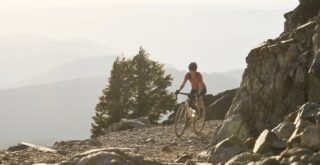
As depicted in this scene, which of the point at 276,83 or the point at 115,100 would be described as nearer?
the point at 276,83

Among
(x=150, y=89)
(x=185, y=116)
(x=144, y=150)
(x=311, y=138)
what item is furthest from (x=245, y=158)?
(x=150, y=89)

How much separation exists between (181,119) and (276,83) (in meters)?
6.83

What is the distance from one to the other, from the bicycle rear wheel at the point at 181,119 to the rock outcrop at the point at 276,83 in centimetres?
399

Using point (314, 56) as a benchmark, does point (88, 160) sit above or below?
below

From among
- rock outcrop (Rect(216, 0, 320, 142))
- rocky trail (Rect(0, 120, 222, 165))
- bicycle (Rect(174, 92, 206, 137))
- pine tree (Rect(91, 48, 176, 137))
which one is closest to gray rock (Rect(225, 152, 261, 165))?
rocky trail (Rect(0, 120, 222, 165))

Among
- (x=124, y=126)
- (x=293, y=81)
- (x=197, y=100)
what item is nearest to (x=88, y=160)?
(x=293, y=81)

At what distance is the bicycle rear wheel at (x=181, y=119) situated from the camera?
23.3 metres

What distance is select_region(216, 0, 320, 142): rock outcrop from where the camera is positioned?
661 inches

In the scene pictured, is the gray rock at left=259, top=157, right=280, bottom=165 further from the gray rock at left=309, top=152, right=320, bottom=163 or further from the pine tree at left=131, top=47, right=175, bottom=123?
the pine tree at left=131, top=47, right=175, bottom=123

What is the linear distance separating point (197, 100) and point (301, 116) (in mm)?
9483

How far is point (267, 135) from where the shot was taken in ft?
42.0

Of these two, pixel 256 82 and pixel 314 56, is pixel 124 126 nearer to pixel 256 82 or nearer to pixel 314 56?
pixel 256 82

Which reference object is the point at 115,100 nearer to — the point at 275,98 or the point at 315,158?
the point at 275,98

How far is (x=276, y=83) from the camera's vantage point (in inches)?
700
